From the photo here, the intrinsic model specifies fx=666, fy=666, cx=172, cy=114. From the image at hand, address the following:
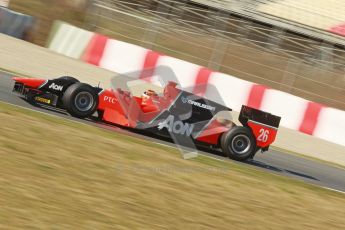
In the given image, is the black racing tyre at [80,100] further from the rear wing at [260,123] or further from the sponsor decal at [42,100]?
the rear wing at [260,123]

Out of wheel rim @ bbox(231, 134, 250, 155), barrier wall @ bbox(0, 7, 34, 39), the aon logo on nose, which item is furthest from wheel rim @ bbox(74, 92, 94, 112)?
barrier wall @ bbox(0, 7, 34, 39)

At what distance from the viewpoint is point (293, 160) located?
11.5 metres

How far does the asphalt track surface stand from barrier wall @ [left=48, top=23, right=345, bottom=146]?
3.80ft

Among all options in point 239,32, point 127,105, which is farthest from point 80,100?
point 239,32

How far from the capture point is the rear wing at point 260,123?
9952 mm

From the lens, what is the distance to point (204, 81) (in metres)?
13.9

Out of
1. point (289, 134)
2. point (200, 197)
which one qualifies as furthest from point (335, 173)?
point (200, 197)

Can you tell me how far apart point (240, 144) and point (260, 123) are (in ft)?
1.46

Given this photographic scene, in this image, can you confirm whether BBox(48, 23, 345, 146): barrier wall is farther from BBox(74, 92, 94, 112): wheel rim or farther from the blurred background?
BBox(74, 92, 94, 112): wheel rim

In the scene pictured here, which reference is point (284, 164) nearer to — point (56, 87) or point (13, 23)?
point (56, 87)

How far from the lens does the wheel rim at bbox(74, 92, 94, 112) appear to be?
9.24 m

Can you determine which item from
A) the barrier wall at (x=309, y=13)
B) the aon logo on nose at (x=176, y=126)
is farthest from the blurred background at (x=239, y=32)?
the aon logo on nose at (x=176, y=126)

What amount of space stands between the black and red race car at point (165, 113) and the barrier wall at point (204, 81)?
3.30 m

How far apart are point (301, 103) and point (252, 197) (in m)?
6.42
